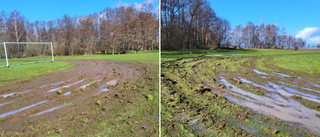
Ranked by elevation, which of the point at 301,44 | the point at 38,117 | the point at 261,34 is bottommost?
the point at 38,117

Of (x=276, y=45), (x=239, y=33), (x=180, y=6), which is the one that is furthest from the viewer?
(x=239, y=33)

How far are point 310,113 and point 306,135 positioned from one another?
2.37 ft

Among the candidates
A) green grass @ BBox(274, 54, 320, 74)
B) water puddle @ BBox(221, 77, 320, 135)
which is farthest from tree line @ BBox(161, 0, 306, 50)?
green grass @ BBox(274, 54, 320, 74)

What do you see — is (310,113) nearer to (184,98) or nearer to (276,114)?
(276,114)

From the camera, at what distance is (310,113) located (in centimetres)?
187

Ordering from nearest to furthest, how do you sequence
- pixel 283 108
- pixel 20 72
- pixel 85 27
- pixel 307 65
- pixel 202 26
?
pixel 283 108
pixel 202 26
pixel 307 65
pixel 20 72
pixel 85 27

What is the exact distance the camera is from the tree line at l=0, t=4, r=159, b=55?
460 cm

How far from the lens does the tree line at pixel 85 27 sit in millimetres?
4599

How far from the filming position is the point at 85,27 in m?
11.2

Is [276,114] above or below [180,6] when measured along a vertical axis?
below

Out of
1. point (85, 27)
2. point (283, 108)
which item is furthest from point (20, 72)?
point (283, 108)

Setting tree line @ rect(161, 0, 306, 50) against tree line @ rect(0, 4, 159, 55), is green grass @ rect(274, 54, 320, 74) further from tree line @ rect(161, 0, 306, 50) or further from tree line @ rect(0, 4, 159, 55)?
tree line @ rect(0, 4, 159, 55)

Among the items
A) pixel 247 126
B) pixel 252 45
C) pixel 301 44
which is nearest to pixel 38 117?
pixel 247 126

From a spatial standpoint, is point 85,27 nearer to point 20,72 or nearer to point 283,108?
point 20,72
